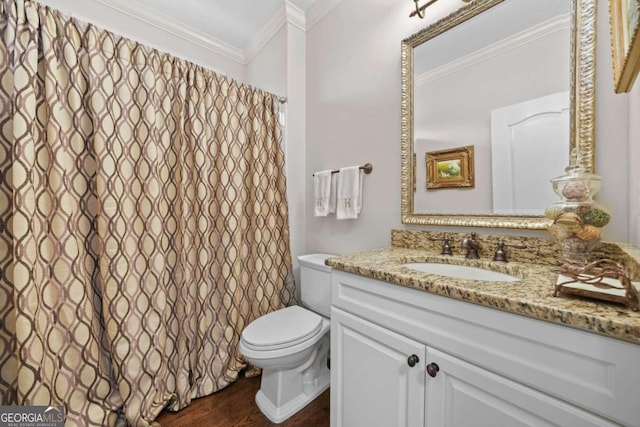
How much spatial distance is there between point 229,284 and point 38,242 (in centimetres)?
89

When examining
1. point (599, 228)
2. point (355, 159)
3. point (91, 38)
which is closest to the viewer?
point (599, 228)

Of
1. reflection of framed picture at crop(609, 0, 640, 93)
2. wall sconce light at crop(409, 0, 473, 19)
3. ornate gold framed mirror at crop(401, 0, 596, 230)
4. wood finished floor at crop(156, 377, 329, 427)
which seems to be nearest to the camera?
reflection of framed picture at crop(609, 0, 640, 93)

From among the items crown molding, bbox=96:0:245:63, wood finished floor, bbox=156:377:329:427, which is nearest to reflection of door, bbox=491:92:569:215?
wood finished floor, bbox=156:377:329:427

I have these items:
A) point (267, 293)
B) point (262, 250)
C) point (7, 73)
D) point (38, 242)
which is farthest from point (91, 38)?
point (267, 293)

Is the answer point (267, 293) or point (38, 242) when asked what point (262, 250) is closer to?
point (267, 293)

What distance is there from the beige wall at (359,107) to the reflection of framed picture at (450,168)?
0.60 ft

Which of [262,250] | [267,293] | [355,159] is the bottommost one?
[267,293]

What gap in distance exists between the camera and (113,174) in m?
1.28

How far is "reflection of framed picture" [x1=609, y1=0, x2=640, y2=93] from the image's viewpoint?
0.46 meters

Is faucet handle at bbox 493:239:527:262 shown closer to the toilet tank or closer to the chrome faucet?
the chrome faucet

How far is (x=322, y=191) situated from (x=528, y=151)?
3.60 ft

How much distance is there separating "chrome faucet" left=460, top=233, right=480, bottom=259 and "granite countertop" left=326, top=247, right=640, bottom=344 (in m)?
0.04

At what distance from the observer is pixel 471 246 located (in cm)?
110

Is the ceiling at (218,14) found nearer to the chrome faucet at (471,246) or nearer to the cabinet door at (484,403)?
the chrome faucet at (471,246)
